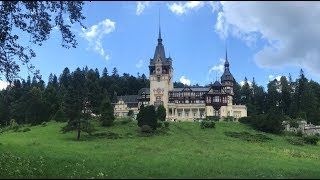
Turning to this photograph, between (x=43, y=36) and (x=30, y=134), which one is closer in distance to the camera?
(x=43, y=36)

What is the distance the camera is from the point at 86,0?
71.4 ft

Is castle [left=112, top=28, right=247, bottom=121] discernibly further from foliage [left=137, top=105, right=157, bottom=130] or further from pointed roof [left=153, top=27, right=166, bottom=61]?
foliage [left=137, top=105, right=157, bottom=130]

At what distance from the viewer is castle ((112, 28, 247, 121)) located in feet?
361

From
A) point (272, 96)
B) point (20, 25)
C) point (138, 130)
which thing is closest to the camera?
point (20, 25)

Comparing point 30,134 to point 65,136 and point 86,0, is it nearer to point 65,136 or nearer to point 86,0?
point 65,136

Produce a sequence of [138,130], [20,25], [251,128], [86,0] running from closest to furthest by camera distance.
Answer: [86,0], [20,25], [138,130], [251,128]

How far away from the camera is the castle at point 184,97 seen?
11006 centimetres

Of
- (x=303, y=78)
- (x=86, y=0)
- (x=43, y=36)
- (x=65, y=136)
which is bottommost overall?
(x=65, y=136)

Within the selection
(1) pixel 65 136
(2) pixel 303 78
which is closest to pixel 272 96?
(2) pixel 303 78

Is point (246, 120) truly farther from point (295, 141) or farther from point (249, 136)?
point (295, 141)

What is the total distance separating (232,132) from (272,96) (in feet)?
200

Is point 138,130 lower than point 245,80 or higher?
lower

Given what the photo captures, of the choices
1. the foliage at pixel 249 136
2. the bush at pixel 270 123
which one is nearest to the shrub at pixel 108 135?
the foliage at pixel 249 136

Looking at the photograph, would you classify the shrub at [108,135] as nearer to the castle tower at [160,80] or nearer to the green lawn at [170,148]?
the green lawn at [170,148]
